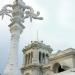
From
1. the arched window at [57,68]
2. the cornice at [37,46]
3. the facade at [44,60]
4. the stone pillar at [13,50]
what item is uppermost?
the cornice at [37,46]

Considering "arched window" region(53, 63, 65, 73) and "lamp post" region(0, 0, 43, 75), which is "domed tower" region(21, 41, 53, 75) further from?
"lamp post" region(0, 0, 43, 75)

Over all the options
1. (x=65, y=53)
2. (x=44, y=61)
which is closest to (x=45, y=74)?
(x=44, y=61)

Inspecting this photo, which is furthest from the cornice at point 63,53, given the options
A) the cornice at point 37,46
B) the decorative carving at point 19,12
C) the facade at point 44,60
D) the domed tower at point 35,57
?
the decorative carving at point 19,12

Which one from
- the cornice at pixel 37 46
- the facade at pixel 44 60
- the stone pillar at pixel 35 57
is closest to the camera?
the facade at pixel 44 60

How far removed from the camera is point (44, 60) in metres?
63.3

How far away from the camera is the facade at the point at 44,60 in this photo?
5010 centimetres

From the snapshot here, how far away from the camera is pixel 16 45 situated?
18.6 metres

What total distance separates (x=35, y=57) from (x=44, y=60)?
3.78 metres

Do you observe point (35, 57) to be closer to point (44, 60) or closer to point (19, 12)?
point (44, 60)

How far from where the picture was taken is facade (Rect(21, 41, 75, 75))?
1973 inches

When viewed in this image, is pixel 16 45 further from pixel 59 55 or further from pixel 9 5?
pixel 59 55

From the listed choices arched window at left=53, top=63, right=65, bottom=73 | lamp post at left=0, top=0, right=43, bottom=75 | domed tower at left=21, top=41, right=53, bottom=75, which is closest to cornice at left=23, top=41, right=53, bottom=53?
domed tower at left=21, top=41, right=53, bottom=75

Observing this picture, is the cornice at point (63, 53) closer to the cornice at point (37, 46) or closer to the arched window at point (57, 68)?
the arched window at point (57, 68)

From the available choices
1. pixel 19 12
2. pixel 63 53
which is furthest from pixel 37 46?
pixel 19 12
